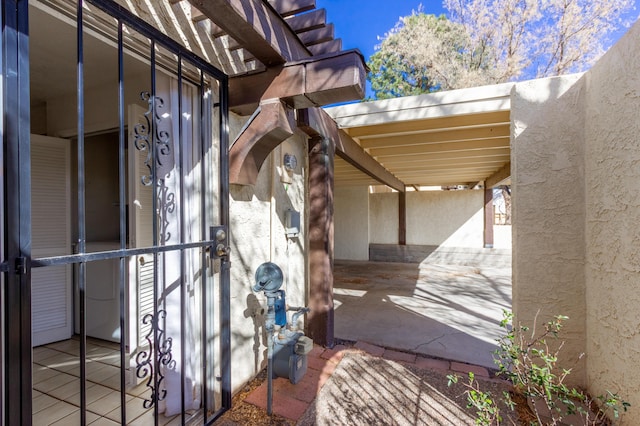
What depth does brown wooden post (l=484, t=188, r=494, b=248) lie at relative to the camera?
9.50m

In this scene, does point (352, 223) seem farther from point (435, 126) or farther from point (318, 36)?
point (318, 36)

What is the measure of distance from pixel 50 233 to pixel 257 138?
2.91m

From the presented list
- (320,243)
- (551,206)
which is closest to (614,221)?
(551,206)

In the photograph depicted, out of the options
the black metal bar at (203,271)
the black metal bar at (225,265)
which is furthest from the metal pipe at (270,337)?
the black metal bar at (203,271)

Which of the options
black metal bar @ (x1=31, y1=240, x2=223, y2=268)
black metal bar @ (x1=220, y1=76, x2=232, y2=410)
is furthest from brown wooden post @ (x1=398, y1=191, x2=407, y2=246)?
black metal bar @ (x1=31, y1=240, x2=223, y2=268)

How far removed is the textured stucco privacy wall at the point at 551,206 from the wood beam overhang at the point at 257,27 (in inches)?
82.4

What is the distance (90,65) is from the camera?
2.55m

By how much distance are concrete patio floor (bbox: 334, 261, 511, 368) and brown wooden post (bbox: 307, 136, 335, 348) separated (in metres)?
0.54

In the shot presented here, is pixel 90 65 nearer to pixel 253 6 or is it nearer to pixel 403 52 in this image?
pixel 253 6

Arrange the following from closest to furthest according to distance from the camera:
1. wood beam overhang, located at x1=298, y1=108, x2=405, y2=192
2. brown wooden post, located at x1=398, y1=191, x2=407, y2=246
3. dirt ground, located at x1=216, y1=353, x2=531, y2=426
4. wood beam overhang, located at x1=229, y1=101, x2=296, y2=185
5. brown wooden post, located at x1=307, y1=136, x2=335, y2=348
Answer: wood beam overhang, located at x1=229, y1=101, x2=296, y2=185 < dirt ground, located at x1=216, y1=353, x2=531, y2=426 < wood beam overhang, located at x1=298, y1=108, x2=405, y2=192 < brown wooden post, located at x1=307, y1=136, x2=335, y2=348 < brown wooden post, located at x1=398, y1=191, x2=407, y2=246

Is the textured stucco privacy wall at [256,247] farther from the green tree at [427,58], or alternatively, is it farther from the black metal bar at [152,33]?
the green tree at [427,58]

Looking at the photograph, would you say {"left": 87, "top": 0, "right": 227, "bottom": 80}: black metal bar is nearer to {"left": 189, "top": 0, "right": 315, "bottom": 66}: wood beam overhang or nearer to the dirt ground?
{"left": 189, "top": 0, "right": 315, "bottom": 66}: wood beam overhang

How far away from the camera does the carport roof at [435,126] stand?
311 cm

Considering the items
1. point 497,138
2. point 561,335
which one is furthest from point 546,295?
point 497,138
